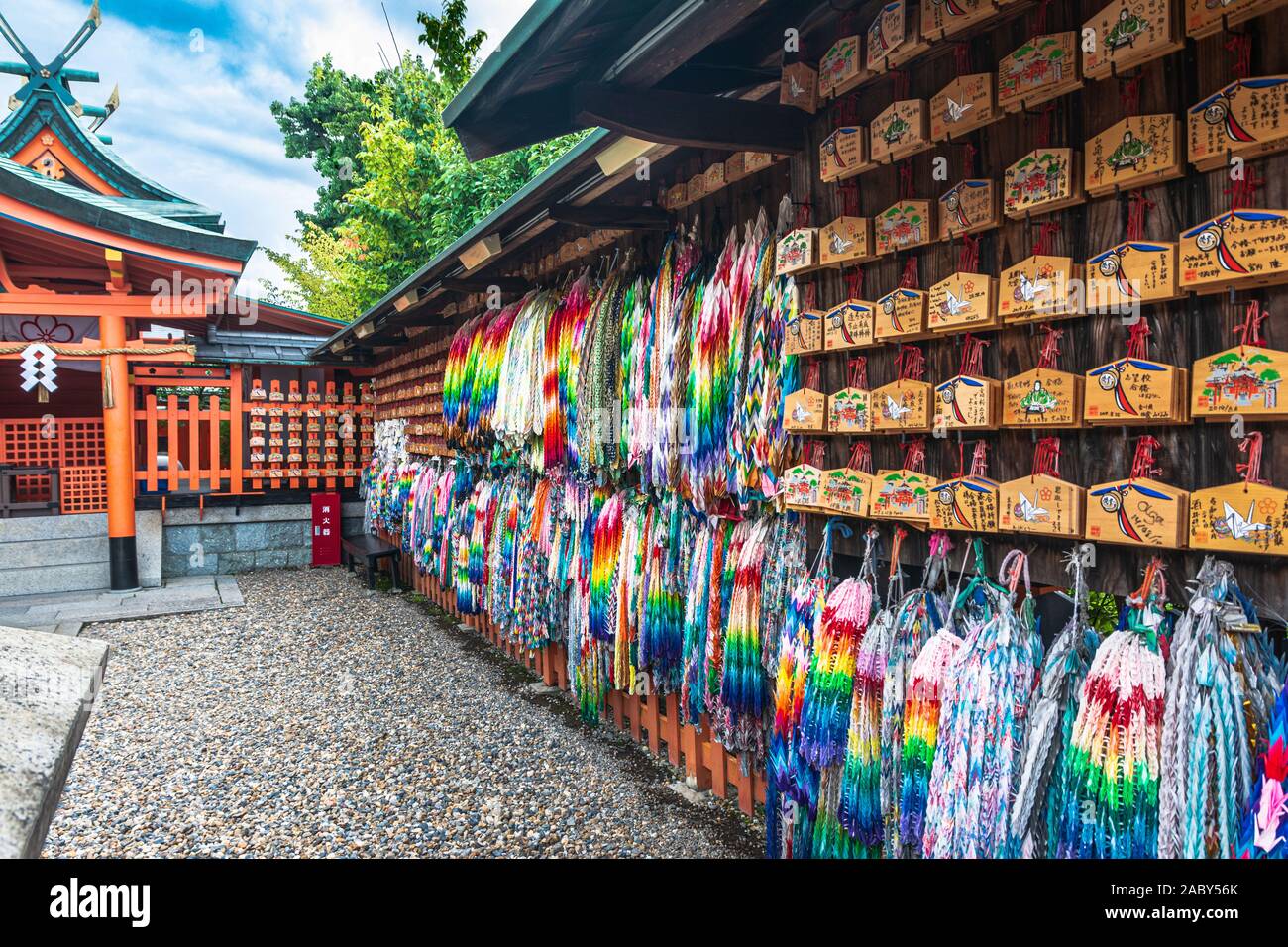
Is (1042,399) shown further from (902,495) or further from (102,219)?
(102,219)

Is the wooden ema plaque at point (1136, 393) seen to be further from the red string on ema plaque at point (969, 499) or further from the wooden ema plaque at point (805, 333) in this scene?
the wooden ema plaque at point (805, 333)

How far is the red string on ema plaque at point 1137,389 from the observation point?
1.70 meters

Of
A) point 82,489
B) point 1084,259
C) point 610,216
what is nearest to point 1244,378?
point 1084,259

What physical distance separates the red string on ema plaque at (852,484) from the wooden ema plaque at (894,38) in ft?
3.64

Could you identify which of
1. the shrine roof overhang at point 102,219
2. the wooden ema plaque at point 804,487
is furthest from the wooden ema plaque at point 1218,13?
the shrine roof overhang at point 102,219

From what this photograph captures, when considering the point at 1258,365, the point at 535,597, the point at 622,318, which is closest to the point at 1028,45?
the point at 1258,365

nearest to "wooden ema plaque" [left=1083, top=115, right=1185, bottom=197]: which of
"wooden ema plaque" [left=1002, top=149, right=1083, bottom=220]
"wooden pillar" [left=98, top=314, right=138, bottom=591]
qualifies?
"wooden ema plaque" [left=1002, top=149, right=1083, bottom=220]

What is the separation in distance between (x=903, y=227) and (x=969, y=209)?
0.23m

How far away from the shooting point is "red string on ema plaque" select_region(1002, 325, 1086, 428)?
190cm

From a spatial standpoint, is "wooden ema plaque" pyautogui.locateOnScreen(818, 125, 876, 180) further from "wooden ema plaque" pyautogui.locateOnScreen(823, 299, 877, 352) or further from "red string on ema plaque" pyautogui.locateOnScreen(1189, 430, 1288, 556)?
"red string on ema plaque" pyautogui.locateOnScreen(1189, 430, 1288, 556)

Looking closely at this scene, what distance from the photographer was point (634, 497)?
4117 millimetres

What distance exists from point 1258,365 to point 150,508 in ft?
36.3

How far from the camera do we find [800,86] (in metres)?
2.66

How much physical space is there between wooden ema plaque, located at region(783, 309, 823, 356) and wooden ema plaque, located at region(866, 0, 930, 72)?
29.4 inches
